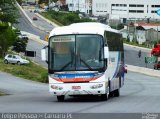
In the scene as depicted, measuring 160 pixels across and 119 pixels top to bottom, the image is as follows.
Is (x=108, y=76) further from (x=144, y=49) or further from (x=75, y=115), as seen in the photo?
(x=144, y=49)

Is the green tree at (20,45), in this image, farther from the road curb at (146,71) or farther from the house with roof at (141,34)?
the house with roof at (141,34)

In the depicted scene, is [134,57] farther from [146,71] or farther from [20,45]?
[146,71]

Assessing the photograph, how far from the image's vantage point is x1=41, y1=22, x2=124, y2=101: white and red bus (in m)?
26.1

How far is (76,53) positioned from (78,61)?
13.8 inches

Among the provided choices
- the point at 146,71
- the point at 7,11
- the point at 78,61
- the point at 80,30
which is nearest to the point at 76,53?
the point at 78,61

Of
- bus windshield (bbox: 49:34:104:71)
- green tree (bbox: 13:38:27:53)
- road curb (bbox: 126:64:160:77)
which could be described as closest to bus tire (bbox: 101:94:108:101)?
bus windshield (bbox: 49:34:104:71)

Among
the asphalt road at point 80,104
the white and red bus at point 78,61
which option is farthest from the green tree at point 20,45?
the white and red bus at point 78,61

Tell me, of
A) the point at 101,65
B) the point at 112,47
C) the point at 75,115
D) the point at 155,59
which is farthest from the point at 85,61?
the point at 155,59

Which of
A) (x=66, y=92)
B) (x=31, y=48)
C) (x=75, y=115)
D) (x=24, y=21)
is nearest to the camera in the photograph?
(x=75, y=115)

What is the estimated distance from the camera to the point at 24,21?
159500 millimetres

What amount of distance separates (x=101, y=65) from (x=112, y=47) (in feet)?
10.1

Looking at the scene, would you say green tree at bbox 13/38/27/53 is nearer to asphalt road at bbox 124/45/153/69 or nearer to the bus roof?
asphalt road at bbox 124/45/153/69

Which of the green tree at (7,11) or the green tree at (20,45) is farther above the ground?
the green tree at (7,11)

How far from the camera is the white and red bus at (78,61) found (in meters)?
26.1
